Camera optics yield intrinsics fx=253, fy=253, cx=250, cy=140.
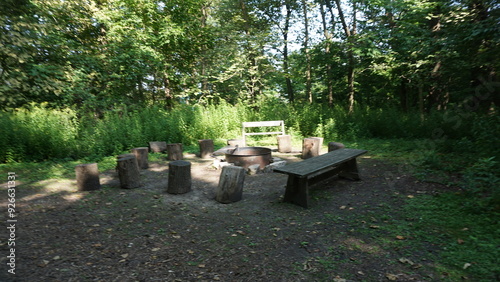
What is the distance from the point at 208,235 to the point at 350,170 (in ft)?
11.8

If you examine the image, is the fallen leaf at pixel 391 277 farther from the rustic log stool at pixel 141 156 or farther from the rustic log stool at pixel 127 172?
the rustic log stool at pixel 141 156

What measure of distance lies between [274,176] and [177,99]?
13395mm

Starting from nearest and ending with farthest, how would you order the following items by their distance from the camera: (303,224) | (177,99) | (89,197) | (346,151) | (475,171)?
(303,224) → (475,171) → (89,197) → (346,151) → (177,99)

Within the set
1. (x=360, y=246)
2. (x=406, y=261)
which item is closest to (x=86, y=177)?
(x=360, y=246)

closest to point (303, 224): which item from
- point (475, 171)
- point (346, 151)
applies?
point (346, 151)

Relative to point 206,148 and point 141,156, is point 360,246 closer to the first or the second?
point 141,156

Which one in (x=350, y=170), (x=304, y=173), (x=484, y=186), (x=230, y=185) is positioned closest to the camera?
(x=304, y=173)

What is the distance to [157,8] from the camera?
582 inches

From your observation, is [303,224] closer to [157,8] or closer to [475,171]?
[475,171]

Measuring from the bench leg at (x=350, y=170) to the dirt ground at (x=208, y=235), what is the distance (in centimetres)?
20

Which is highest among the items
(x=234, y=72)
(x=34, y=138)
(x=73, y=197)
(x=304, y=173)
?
(x=234, y=72)

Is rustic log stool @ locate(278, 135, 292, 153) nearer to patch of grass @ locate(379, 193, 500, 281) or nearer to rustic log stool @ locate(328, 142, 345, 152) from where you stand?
rustic log stool @ locate(328, 142, 345, 152)

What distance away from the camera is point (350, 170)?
5617 mm

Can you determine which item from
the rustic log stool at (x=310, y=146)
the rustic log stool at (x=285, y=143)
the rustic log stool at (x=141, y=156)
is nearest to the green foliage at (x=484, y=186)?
the rustic log stool at (x=310, y=146)
